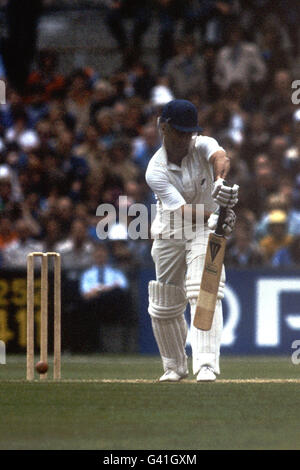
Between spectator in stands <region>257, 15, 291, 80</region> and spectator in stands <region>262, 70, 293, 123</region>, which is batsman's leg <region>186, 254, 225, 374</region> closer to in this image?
spectator in stands <region>262, 70, 293, 123</region>

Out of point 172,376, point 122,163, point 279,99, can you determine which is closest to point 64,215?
point 122,163

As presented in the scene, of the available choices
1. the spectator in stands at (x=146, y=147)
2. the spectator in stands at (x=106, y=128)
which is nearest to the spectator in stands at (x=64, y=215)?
the spectator in stands at (x=146, y=147)

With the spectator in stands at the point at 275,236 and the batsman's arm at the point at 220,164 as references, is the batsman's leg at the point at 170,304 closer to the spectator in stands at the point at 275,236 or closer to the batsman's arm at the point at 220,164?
the batsman's arm at the point at 220,164

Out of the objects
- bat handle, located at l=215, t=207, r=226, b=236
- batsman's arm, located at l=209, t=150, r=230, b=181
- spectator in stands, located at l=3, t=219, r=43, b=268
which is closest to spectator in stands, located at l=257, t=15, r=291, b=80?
spectator in stands, located at l=3, t=219, r=43, b=268

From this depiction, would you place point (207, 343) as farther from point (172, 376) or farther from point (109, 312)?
point (109, 312)
